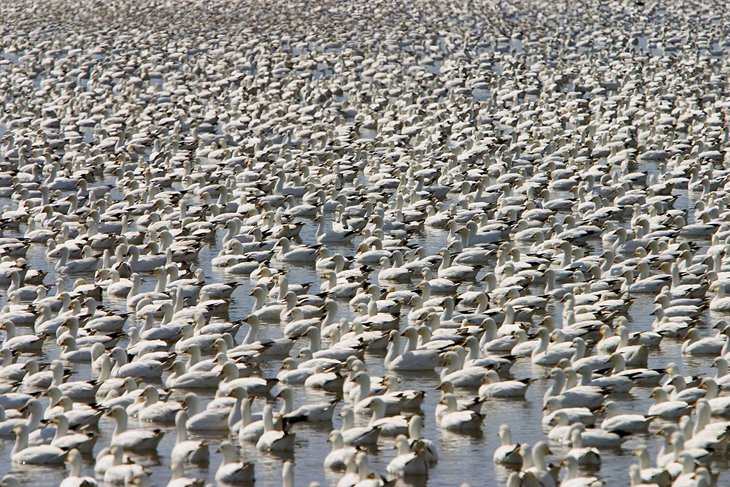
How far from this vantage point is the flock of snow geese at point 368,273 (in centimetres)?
2191

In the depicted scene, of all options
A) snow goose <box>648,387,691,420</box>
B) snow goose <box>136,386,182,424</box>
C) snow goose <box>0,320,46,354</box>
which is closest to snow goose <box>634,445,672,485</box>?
snow goose <box>648,387,691,420</box>

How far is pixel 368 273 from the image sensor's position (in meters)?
33.6

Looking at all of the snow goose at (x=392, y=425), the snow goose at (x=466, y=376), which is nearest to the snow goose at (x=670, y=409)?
the snow goose at (x=466, y=376)

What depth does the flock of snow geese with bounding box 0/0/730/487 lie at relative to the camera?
71.9 feet

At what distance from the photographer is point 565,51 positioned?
7469 cm

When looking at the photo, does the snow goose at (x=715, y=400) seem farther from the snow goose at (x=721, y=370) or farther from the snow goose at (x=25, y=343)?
the snow goose at (x=25, y=343)

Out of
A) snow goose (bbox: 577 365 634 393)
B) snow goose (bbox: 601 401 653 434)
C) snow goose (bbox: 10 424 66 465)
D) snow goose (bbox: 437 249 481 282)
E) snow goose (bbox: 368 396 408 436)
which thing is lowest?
snow goose (bbox: 10 424 66 465)

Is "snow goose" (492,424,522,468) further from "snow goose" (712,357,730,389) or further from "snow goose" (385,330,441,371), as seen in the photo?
"snow goose" (385,330,441,371)

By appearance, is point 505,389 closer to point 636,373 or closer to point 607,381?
point 607,381

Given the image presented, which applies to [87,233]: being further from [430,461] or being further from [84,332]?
[430,461]

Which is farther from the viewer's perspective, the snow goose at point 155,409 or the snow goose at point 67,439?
the snow goose at point 155,409

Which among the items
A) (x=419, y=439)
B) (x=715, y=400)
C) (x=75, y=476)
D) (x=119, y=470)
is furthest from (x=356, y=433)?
(x=715, y=400)

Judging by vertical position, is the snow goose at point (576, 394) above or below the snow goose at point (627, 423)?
above

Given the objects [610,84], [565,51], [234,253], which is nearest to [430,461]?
[234,253]
